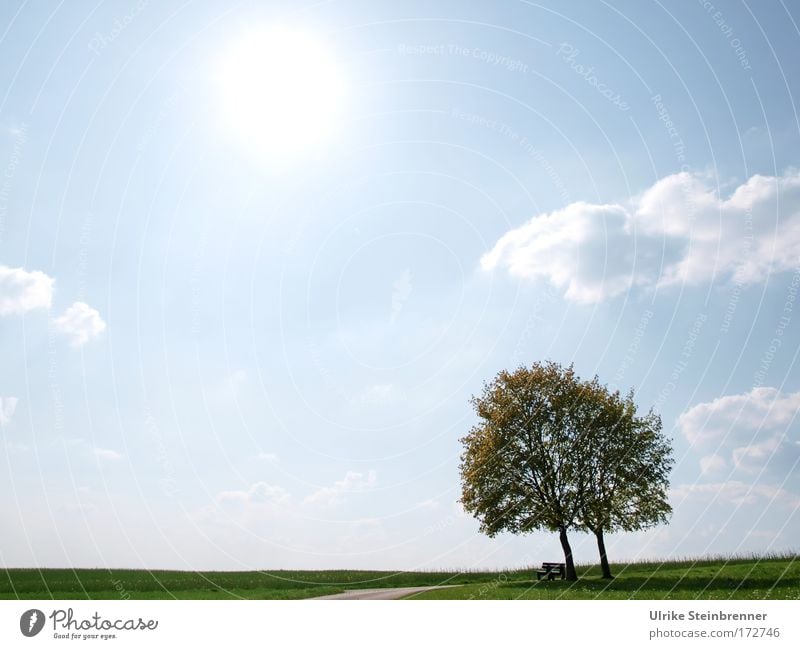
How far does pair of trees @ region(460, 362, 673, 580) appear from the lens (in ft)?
149

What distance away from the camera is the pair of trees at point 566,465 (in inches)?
1785

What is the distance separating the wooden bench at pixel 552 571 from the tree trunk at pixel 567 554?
1.76 feet

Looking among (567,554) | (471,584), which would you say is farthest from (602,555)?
(471,584)

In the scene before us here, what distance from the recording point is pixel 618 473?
46125mm

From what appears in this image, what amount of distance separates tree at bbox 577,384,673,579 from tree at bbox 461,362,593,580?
0.95 meters
